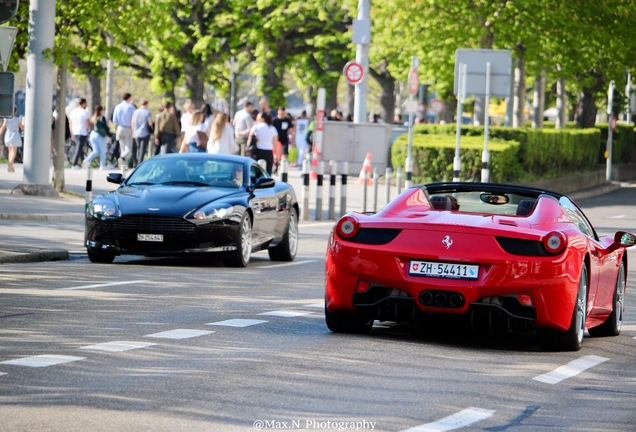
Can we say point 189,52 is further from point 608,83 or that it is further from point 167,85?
point 608,83

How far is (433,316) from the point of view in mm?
11438

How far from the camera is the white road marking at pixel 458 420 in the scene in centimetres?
790

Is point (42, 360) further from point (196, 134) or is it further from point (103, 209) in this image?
point (196, 134)

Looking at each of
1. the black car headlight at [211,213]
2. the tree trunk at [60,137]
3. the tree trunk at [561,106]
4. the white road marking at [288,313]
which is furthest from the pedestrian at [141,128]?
the tree trunk at [561,106]

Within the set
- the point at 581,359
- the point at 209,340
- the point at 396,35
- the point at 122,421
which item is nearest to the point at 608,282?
the point at 581,359

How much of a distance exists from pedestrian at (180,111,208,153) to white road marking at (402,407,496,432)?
1049 inches

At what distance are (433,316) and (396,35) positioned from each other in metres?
41.5

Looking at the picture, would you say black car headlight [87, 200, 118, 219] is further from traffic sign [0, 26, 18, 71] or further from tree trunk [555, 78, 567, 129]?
tree trunk [555, 78, 567, 129]

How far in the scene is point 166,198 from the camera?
1884cm

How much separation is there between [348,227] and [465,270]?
938 mm

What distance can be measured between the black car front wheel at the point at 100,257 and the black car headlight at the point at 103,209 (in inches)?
18.9

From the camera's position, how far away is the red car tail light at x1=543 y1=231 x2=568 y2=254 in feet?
37.2

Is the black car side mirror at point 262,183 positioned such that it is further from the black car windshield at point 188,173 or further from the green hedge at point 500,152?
the green hedge at point 500,152

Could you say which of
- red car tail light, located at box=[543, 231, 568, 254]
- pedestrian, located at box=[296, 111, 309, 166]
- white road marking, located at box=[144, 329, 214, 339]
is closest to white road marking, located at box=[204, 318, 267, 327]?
white road marking, located at box=[144, 329, 214, 339]
